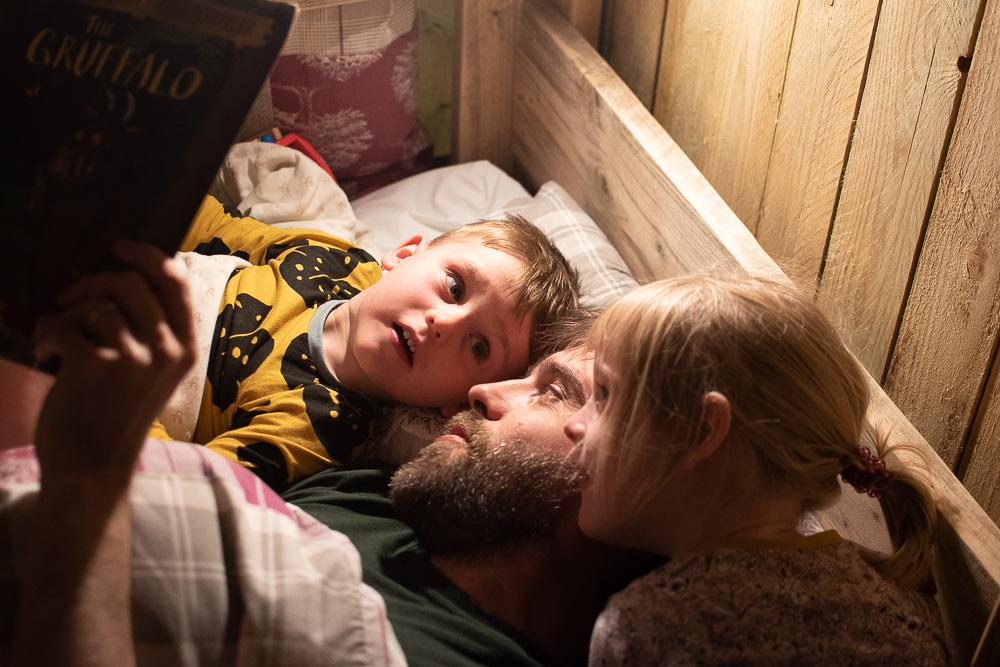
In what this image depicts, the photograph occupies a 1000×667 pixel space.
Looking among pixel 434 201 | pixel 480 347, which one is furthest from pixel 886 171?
pixel 434 201

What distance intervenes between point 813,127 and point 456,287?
0.58 m

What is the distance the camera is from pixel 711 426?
2.51ft

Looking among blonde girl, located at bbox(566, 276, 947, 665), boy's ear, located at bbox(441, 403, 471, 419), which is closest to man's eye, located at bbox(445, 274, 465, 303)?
boy's ear, located at bbox(441, 403, 471, 419)

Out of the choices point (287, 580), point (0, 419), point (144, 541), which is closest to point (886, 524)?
point (287, 580)

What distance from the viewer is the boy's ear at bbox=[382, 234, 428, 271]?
1344 mm

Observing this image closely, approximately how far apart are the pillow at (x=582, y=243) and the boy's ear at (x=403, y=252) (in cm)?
21

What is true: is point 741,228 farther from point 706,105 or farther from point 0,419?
point 0,419

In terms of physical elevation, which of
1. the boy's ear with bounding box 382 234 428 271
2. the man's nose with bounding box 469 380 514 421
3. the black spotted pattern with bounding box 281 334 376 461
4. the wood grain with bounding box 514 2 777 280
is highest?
the wood grain with bounding box 514 2 777 280

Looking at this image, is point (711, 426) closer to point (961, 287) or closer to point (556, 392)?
point (556, 392)

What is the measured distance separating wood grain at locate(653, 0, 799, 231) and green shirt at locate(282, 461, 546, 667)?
77 cm

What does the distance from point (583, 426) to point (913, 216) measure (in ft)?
1.76

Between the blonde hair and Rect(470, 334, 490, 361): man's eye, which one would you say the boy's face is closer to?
Rect(470, 334, 490, 361): man's eye

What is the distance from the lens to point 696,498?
2.64ft

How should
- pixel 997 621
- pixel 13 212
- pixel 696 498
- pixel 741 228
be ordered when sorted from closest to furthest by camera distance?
1. pixel 13 212
2. pixel 997 621
3. pixel 696 498
4. pixel 741 228
